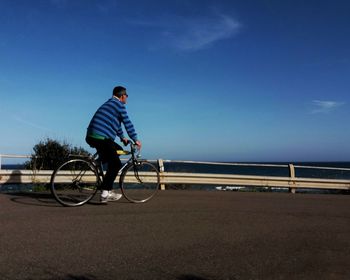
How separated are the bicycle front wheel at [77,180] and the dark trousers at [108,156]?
0.22 meters

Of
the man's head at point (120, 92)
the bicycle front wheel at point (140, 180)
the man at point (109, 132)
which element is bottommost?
the bicycle front wheel at point (140, 180)

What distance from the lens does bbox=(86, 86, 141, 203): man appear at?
800 cm

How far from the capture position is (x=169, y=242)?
5.34m

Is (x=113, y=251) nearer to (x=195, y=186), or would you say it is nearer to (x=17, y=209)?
(x=17, y=209)

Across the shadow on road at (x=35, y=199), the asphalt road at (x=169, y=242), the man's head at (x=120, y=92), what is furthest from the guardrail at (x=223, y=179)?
the man's head at (x=120, y=92)

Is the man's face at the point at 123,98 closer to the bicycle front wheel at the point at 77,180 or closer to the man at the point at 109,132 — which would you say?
the man at the point at 109,132

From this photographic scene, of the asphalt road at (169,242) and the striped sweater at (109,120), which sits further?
the striped sweater at (109,120)

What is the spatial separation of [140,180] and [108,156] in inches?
65.2

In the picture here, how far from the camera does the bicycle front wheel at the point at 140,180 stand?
8.83 meters

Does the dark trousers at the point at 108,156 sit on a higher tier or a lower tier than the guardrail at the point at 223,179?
higher

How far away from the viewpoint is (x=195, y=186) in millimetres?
13906

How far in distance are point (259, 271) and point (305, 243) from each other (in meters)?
1.47

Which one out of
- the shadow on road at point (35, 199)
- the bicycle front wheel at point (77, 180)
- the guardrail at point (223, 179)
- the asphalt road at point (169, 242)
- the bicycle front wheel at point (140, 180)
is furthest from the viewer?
the guardrail at point (223, 179)

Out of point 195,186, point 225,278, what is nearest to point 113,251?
point 225,278
